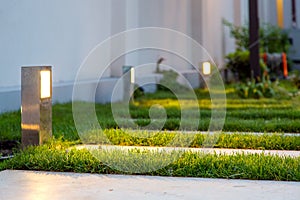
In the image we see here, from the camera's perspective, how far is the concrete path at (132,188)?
9.56ft

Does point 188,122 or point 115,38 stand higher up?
point 115,38

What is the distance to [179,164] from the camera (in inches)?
142

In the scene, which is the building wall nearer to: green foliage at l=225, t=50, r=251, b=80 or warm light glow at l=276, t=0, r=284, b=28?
green foliage at l=225, t=50, r=251, b=80

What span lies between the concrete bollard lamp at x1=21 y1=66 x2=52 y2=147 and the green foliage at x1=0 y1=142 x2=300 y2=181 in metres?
0.21

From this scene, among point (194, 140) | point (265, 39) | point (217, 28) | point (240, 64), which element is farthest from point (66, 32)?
point (265, 39)

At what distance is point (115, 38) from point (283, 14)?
45.4ft

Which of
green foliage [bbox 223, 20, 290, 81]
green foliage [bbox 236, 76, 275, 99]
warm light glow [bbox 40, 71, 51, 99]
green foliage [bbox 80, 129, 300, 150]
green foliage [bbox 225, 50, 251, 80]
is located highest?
green foliage [bbox 223, 20, 290, 81]

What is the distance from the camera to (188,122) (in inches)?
235

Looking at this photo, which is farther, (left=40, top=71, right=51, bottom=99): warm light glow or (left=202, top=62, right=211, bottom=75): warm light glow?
(left=202, top=62, right=211, bottom=75): warm light glow

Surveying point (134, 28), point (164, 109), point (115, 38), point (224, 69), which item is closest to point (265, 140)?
point (164, 109)

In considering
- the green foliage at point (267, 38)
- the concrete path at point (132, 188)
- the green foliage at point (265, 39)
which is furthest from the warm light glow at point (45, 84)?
the green foliage at point (267, 38)

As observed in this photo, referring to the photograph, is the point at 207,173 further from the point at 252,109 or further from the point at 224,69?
the point at 224,69

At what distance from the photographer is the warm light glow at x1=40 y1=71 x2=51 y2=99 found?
4285 mm

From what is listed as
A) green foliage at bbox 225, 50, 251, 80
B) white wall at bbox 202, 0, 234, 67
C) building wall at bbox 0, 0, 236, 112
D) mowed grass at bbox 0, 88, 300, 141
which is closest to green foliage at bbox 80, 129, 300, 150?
mowed grass at bbox 0, 88, 300, 141
